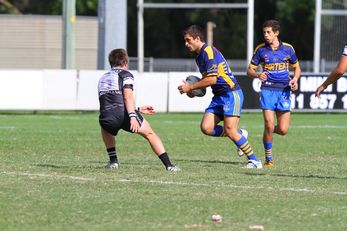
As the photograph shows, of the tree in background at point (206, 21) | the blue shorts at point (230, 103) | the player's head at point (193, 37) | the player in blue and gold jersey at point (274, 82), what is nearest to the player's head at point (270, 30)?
the player in blue and gold jersey at point (274, 82)

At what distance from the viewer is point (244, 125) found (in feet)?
78.4

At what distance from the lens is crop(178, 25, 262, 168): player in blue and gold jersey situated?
43.0 feet

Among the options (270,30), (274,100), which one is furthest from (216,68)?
(274,100)

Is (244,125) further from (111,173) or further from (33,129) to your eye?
(111,173)

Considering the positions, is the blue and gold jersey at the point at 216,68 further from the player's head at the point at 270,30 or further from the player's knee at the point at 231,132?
the player's head at the point at 270,30

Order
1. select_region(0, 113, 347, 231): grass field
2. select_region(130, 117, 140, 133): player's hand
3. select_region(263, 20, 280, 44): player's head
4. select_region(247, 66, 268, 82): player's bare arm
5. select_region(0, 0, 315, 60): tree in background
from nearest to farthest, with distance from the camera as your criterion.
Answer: select_region(0, 113, 347, 231): grass field < select_region(130, 117, 140, 133): player's hand < select_region(263, 20, 280, 44): player's head < select_region(247, 66, 268, 82): player's bare arm < select_region(0, 0, 315, 60): tree in background

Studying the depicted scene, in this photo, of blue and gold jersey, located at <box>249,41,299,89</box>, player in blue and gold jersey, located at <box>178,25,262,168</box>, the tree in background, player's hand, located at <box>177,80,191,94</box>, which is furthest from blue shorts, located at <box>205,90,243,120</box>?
the tree in background

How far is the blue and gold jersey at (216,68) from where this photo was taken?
13.1 meters

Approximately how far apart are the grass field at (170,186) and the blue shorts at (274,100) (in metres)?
0.81

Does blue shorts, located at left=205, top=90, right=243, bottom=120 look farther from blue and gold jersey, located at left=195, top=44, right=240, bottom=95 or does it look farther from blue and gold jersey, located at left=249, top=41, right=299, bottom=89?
blue and gold jersey, located at left=249, top=41, right=299, bottom=89

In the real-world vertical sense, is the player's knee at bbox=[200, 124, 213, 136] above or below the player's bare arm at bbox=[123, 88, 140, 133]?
below

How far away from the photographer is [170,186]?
37.0ft

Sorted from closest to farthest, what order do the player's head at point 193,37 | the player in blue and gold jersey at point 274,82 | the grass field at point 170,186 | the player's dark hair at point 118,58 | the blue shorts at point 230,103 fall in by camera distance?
1. the grass field at point 170,186
2. the player's dark hair at point 118,58
3. the player's head at point 193,37
4. the blue shorts at point 230,103
5. the player in blue and gold jersey at point 274,82

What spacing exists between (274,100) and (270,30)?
1.00 m
